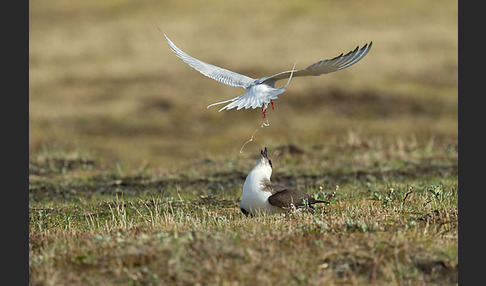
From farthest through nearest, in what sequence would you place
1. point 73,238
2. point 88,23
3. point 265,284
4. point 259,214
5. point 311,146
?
point 88,23
point 311,146
point 259,214
point 73,238
point 265,284

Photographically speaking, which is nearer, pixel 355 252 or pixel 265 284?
pixel 265 284

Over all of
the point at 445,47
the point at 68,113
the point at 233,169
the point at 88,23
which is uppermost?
the point at 88,23

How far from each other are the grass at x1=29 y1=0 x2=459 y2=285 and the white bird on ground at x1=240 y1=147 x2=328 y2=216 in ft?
0.89

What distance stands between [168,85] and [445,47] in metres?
15.8

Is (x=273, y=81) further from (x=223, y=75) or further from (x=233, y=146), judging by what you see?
(x=233, y=146)

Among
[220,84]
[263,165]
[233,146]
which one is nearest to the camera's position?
[263,165]

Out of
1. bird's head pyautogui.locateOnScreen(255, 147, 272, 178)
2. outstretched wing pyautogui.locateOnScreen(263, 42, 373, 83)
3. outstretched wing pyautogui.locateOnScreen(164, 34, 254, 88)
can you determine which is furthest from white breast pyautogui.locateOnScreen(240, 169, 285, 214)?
outstretched wing pyautogui.locateOnScreen(263, 42, 373, 83)

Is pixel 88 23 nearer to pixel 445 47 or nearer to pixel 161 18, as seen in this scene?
pixel 161 18

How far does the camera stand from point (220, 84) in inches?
1155

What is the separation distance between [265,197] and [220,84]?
21176 millimetres

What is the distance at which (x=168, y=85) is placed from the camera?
2877cm

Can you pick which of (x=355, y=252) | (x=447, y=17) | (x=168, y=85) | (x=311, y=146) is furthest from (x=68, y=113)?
(x=447, y=17)

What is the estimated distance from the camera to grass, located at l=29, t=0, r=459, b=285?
641 cm

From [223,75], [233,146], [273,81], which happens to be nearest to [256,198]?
[273,81]
